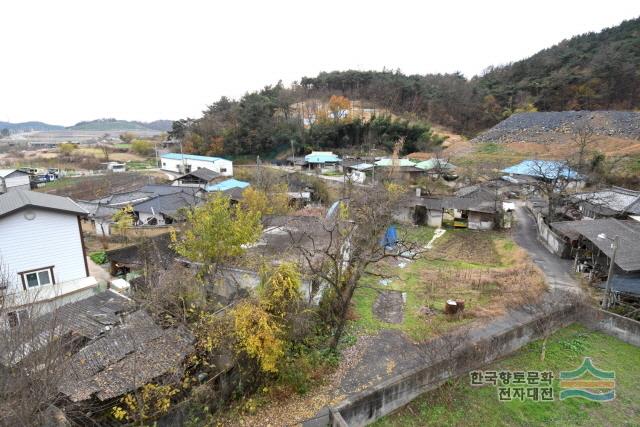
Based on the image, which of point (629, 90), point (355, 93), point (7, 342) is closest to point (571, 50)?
point (629, 90)

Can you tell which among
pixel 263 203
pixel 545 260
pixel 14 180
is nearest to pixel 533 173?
pixel 545 260

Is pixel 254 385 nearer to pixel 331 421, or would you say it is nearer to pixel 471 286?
pixel 331 421

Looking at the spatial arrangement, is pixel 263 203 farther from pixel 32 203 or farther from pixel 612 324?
pixel 612 324

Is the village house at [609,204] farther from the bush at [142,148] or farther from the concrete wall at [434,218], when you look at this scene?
the bush at [142,148]

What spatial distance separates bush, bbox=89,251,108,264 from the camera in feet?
67.0

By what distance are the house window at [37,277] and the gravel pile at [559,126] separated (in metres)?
52.5

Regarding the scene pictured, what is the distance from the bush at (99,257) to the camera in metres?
20.4

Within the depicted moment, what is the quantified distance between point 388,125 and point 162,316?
47.6 meters

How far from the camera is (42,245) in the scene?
13.7 m

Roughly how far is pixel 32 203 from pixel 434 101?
6581 cm

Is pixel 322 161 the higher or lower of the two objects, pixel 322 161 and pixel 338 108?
the lower

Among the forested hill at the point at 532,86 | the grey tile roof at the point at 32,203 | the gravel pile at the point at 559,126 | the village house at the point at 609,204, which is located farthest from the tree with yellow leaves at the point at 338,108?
the grey tile roof at the point at 32,203

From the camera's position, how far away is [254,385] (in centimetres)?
977

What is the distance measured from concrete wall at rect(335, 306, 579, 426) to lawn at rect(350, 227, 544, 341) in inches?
62.0
